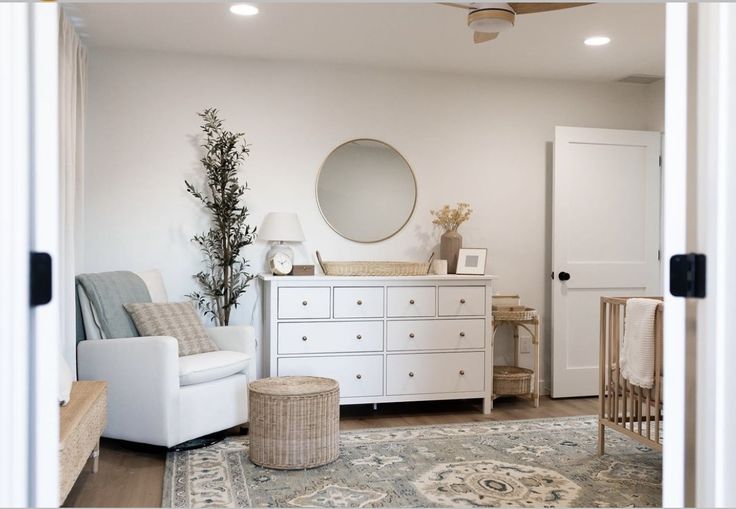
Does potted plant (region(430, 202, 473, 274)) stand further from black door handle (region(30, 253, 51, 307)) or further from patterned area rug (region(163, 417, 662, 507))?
black door handle (region(30, 253, 51, 307))

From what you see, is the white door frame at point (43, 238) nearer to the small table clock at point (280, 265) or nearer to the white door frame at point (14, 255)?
the white door frame at point (14, 255)

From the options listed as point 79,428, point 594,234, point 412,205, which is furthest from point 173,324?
point 594,234

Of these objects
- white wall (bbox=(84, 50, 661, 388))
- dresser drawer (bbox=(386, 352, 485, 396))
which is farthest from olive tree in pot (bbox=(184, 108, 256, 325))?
dresser drawer (bbox=(386, 352, 485, 396))

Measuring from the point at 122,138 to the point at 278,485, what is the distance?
259 cm

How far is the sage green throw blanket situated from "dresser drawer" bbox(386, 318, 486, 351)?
1.60 m

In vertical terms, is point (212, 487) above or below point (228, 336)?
below

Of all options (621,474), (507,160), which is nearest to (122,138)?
(507,160)

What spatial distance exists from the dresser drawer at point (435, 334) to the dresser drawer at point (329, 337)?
104mm

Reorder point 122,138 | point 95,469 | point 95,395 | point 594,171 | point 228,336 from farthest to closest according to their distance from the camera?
point 594,171 < point 122,138 < point 228,336 < point 95,469 < point 95,395

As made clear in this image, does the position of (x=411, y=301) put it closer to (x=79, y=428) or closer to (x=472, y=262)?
(x=472, y=262)

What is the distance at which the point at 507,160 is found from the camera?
5191 millimetres

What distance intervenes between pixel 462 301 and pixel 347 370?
2.96 feet

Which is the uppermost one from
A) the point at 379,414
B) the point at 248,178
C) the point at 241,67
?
the point at 241,67

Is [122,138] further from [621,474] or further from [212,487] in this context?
[621,474]
